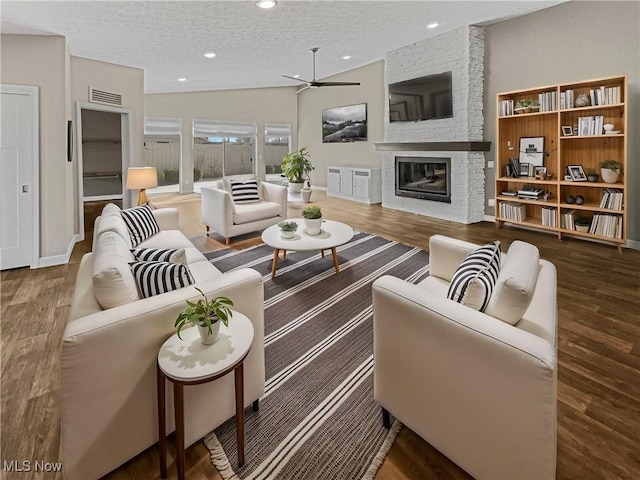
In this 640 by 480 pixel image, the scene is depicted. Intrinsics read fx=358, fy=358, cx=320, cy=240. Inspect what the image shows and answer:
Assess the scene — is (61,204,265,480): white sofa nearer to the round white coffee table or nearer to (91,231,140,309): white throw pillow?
(91,231,140,309): white throw pillow

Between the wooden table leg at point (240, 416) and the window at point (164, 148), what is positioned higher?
the window at point (164, 148)

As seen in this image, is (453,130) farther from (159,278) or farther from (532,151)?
(159,278)

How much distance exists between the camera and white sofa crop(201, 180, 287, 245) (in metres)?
4.78

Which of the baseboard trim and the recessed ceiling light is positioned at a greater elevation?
the recessed ceiling light

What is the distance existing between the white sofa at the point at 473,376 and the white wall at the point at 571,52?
4.03m

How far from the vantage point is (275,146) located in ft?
37.0

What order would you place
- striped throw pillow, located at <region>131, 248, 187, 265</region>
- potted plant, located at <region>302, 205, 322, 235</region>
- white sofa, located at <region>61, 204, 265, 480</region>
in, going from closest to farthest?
Result: white sofa, located at <region>61, 204, 265, 480</region> → striped throw pillow, located at <region>131, 248, 187, 265</region> → potted plant, located at <region>302, 205, 322, 235</region>

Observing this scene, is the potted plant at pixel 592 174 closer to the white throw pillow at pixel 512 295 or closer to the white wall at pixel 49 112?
the white throw pillow at pixel 512 295

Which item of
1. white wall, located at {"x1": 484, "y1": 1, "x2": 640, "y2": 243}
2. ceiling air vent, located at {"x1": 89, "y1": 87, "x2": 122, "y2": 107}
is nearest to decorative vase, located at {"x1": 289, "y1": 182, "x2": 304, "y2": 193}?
ceiling air vent, located at {"x1": 89, "y1": 87, "x2": 122, "y2": 107}

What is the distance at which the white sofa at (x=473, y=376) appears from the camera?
1.12 meters

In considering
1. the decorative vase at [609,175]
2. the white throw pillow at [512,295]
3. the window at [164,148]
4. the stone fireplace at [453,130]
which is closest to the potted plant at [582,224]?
the decorative vase at [609,175]

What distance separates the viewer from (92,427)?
4.34 ft

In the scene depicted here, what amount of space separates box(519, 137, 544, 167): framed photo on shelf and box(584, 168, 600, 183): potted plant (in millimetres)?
663

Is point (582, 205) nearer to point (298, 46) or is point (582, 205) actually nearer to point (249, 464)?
point (298, 46)
